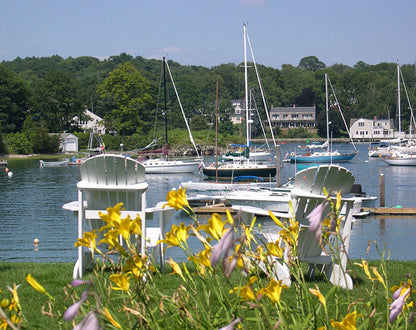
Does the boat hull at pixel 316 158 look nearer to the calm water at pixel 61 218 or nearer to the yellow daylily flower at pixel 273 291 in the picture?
the calm water at pixel 61 218

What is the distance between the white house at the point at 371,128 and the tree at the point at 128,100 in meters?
44.3

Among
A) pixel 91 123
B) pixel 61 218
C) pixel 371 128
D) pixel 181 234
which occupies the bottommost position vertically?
pixel 61 218

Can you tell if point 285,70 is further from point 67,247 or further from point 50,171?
point 67,247

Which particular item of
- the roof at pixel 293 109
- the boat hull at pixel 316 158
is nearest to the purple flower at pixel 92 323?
the boat hull at pixel 316 158

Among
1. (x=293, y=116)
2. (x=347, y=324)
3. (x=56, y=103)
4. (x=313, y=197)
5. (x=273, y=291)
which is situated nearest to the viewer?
(x=347, y=324)

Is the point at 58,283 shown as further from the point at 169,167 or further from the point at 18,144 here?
the point at 18,144

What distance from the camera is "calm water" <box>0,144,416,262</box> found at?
13.4 meters

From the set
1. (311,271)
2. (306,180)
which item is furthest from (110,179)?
(311,271)

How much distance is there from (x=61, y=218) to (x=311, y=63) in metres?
151

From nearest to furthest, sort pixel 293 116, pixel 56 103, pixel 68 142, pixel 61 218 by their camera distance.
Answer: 1. pixel 61 218
2. pixel 68 142
3. pixel 56 103
4. pixel 293 116

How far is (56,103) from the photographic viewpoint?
237ft

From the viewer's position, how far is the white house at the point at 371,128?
333ft

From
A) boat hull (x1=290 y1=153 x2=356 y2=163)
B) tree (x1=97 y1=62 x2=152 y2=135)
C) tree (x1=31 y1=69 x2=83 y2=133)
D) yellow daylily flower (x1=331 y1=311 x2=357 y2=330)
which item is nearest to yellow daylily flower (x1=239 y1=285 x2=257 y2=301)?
yellow daylily flower (x1=331 y1=311 x2=357 y2=330)

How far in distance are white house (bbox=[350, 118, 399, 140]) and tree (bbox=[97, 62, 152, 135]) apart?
4434 cm
